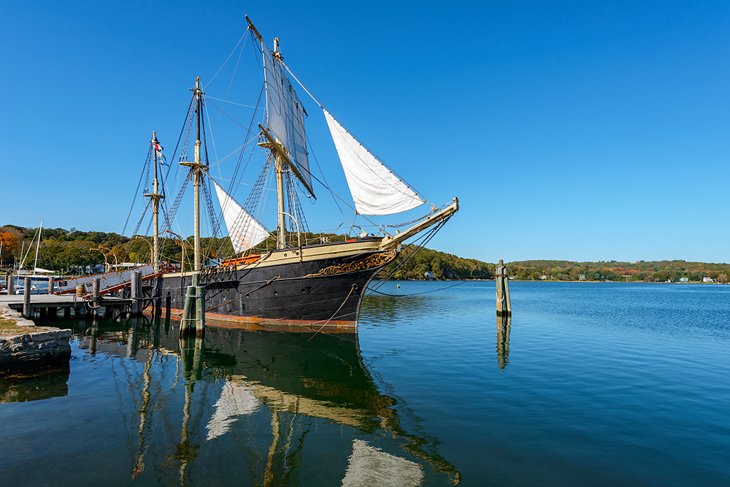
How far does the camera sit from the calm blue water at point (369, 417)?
6.70m

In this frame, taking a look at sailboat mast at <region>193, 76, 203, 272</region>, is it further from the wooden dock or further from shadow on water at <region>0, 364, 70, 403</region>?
shadow on water at <region>0, 364, 70, 403</region>

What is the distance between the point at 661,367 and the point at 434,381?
9.08 meters

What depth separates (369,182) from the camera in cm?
2000

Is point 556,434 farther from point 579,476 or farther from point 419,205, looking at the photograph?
point 419,205

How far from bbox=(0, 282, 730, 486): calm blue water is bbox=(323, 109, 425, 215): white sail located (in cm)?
656

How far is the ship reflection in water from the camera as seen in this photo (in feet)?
21.8

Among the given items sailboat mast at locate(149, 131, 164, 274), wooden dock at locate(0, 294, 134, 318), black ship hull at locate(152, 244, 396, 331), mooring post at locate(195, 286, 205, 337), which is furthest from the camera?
sailboat mast at locate(149, 131, 164, 274)

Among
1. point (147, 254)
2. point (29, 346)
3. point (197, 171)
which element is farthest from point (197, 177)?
point (147, 254)

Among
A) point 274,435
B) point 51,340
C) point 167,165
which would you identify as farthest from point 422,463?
point 167,165

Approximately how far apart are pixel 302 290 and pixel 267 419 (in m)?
12.7

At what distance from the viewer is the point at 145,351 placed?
17.6 meters

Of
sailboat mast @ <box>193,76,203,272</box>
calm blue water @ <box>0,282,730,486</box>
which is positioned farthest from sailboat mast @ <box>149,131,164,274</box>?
calm blue water @ <box>0,282,730,486</box>

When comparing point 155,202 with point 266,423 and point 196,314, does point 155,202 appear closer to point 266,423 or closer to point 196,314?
point 196,314

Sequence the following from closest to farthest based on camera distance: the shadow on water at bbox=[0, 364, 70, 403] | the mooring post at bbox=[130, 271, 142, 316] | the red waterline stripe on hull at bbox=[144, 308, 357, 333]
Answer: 1. the shadow on water at bbox=[0, 364, 70, 403]
2. the red waterline stripe on hull at bbox=[144, 308, 357, 333]
3. the mooring post at bbox=[130, 271, 142, 316]
